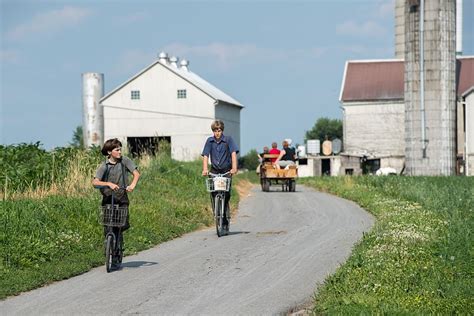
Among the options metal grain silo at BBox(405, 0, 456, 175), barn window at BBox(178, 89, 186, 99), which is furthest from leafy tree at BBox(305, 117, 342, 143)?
metal grain silo at BBox(405, 0, 456, 175)

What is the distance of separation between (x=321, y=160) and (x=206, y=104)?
1135 cm

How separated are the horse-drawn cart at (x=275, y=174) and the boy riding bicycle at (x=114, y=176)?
2188 cm

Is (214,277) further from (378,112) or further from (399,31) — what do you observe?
(399,31)

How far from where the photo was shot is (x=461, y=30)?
281ft

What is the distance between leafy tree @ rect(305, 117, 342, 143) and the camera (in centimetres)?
13950

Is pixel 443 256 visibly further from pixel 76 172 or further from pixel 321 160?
pixel 321 160

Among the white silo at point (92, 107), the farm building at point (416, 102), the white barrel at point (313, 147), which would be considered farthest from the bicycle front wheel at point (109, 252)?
the white barrel at point (313, 147)

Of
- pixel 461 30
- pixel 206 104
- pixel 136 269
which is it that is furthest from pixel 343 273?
pixel 461 30

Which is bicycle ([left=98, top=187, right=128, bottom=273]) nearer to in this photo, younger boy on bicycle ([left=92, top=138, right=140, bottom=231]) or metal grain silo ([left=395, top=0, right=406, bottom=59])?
younger boy on bicycle ([left=92, top=138, right=140, bottom=231])

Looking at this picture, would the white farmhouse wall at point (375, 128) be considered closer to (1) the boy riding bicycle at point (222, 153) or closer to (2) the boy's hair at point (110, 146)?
(1) the boy riding bicycle at point (222, 153)

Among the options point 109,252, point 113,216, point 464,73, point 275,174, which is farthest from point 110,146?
point 464,73

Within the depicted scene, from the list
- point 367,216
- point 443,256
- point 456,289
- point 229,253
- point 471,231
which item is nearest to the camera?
point 456,289

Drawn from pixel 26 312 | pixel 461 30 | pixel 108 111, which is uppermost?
pixel 461 30

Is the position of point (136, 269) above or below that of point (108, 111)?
below
